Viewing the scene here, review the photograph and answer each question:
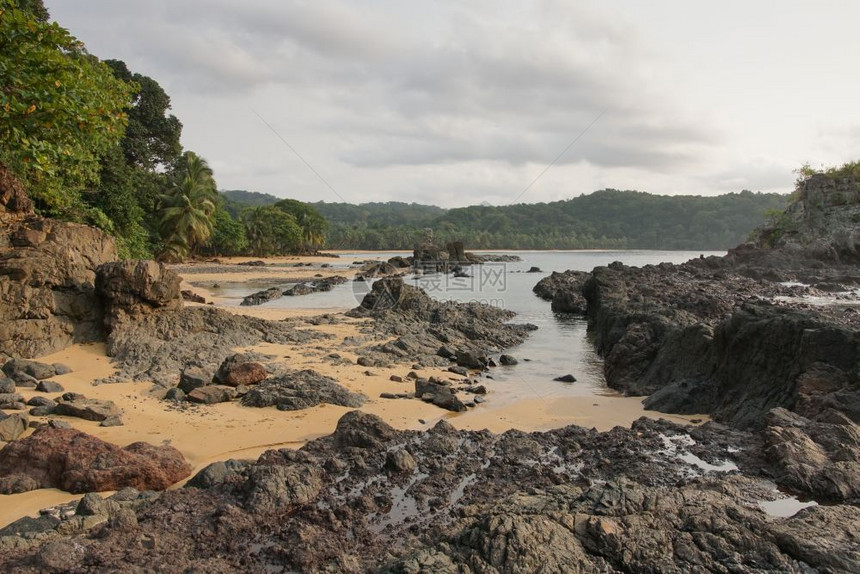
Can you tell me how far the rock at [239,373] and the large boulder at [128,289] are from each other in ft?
10.5

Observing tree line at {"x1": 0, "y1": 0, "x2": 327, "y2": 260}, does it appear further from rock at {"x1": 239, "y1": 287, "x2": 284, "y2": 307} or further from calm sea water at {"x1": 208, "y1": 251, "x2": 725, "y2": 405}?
calm sea water at {"x1": 208, "y1": 251, "x2": 725, "y2": 405}

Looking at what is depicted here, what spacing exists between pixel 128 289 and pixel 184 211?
37745 mm

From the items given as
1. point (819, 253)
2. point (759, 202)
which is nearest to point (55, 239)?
point (819, 253)

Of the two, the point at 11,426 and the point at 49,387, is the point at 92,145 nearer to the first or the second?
the point at 49,387

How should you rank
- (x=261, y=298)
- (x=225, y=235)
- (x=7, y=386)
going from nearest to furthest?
(x=7, y=386) < (x=261, y=298) < (x=225, y=235)

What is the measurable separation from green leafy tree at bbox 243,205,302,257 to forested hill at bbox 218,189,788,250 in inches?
1904

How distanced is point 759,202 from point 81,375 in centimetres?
15748

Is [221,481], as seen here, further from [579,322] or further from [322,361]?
[579,322]

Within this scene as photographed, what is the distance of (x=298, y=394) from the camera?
9703mm

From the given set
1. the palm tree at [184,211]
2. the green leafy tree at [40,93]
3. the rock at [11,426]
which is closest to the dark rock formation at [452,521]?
the rock at [11,426]

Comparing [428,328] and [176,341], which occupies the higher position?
[176,341]

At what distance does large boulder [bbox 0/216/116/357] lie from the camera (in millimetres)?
10672

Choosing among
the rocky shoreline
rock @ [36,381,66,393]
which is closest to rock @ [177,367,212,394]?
the rocky shoreline

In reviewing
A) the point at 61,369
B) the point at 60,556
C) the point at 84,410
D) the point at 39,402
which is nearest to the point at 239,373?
the point at 84,410
